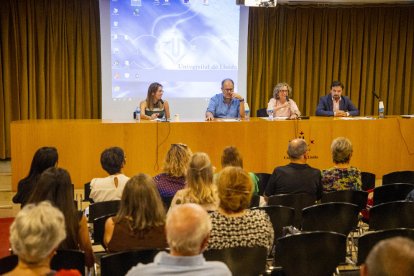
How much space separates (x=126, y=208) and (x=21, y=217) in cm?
99

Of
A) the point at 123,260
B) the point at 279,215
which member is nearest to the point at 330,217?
the point at 279,215

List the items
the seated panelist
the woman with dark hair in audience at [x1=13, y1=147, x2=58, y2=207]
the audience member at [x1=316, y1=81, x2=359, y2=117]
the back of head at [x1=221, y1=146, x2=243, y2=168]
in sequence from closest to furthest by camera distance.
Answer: the woman with dark hair in audience at [x1=13, y1=147, x2=58, y2=207] → the back of head at [x1=221, y1=146, x2=243, y2=168] → the seated panelist → the audience member at [x1=316, y1=81, x2=359, y2=117]

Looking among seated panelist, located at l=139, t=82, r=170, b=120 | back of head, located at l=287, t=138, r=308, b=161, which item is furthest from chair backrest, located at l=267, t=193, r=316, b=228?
seated panelist, located at l=139, t=82, r=170, b=120

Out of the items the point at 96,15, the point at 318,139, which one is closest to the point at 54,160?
the point at 318,139

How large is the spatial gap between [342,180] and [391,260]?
307 cm

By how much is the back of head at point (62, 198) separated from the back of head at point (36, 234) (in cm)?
87

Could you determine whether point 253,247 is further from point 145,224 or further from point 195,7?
point 195,7

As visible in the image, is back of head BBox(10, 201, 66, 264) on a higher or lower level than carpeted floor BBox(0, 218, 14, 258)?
higher

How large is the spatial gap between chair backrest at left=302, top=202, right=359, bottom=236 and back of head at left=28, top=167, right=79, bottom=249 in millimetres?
1605

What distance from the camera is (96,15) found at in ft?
28.8

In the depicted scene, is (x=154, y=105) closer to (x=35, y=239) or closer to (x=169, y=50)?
(x=169, y=50)

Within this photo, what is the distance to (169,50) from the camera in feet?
29.5

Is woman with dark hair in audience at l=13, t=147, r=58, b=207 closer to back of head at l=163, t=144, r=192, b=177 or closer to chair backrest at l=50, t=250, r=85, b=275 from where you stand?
back of head at l=163, t=144, r=192, b=177

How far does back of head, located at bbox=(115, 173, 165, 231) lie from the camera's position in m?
3.25
